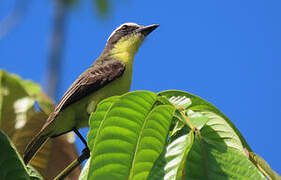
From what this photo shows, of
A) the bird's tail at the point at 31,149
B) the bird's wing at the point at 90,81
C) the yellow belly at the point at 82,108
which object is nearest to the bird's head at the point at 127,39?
the bird's wing at the point at 90,81

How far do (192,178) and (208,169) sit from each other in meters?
0.06

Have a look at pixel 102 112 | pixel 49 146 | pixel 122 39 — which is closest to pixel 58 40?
pixel 122 39

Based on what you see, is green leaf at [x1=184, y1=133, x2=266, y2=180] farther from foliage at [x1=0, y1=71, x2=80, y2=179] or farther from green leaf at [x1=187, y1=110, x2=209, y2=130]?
foliage at [x1=0, y1=71, x2=80, y2=179]

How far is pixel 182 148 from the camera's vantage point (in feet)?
4.81

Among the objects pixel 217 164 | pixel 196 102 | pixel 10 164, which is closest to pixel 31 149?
pixel 10 164

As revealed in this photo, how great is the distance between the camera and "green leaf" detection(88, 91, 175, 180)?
5.05 ft

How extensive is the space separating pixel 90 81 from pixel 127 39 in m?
1.04

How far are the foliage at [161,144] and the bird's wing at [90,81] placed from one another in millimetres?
1672

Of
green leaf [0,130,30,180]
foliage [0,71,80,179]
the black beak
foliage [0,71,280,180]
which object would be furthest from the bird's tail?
the black beak

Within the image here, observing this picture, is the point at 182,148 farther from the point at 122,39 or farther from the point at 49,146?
the point at 122,39

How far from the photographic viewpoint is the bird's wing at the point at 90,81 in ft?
11.6

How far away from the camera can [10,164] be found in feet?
5.34

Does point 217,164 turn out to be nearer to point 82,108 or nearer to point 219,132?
point 219,132

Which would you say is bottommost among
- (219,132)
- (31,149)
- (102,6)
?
(31,149)
